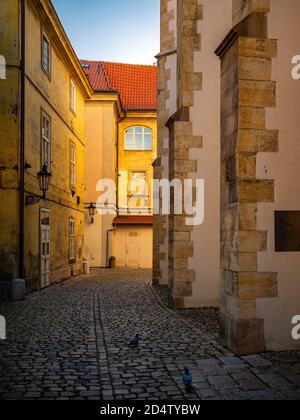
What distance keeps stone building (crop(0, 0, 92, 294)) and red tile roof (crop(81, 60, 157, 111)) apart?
10.3 metres

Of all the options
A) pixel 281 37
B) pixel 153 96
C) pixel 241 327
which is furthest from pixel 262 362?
pixel 153 96

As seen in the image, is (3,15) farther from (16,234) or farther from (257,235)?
(257,235)

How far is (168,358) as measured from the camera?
6.20 m

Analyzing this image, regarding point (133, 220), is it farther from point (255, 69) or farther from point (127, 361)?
point (127, 361)

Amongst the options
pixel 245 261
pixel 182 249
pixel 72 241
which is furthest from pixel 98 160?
pixel 245 261

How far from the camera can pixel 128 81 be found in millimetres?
34688

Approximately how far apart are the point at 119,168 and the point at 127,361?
25613mm

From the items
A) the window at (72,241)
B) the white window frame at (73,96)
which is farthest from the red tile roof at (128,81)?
the window at (72,241)

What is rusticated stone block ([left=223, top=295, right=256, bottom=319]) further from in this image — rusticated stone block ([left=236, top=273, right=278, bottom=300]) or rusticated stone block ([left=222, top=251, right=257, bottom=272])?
rusticated stone block ([left=222, top=251, right=257, bottom=272])

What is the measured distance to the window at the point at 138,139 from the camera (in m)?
31.5

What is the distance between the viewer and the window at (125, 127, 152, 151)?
31500mm

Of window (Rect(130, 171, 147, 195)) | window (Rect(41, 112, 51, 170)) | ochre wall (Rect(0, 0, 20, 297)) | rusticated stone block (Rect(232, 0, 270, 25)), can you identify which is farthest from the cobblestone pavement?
window (Rect(130, 171, 147, 195))

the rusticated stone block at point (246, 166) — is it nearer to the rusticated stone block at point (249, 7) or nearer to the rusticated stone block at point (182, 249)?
the rusticated stone block at point (249, 7)

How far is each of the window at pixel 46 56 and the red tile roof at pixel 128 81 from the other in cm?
1236
